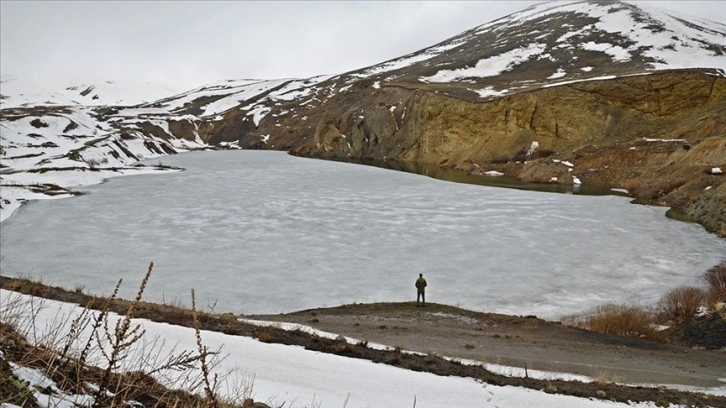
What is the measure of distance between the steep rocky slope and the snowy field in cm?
2058

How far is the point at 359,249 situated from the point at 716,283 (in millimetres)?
10984

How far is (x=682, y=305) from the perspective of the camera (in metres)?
12.4

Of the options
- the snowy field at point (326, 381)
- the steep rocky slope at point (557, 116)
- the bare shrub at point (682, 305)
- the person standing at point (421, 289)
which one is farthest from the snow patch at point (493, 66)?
the snowy field at point (326, 381)

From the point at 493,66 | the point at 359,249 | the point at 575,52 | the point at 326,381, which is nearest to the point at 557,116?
the point at 575,52

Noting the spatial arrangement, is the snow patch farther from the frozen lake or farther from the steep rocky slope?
the frozen lake

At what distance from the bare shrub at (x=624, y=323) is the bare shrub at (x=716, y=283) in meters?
1.68

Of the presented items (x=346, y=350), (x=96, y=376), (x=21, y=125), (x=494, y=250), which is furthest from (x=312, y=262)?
(x=21, y=125)

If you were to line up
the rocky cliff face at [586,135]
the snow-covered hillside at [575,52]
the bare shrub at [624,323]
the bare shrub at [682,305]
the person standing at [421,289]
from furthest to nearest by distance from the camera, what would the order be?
the snow-covered hillside at [575,52] → the rocky cliff face at [586,135] → the person standing at [421,289] → the bare shrub at [682,305] → the bare shrub at [624,323]

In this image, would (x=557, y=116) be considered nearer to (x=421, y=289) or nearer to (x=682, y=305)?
(x=682, y=305)

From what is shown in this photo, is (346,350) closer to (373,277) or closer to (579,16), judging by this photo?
(373,277)

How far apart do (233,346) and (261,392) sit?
2112 millimetres

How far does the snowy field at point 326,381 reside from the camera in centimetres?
498

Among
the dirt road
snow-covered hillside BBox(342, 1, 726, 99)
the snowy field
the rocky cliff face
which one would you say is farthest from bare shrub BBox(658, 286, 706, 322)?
snow-covered hillside BBox(342, 1, 726, 99)

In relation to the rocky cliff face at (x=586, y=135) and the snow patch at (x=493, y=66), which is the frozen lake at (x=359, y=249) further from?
the snow patch at (x=493, y=66)
